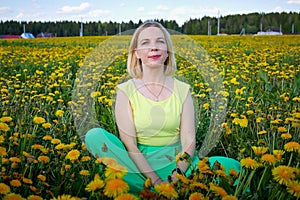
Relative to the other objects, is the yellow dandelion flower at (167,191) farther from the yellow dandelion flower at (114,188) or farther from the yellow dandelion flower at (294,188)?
the yellow dandelion flower at (294,188)

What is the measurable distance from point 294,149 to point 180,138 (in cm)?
63

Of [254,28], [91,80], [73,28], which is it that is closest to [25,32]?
[73,28]

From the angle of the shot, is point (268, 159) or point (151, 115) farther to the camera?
point (151, 115)

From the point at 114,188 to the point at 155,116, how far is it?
871 millimetres

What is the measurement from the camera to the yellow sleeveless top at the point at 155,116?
1914 millimetres

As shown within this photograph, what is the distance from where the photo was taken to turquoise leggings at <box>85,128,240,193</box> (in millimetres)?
1778

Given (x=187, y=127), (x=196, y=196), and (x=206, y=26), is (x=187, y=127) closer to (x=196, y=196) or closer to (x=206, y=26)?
(x=196, y=196)

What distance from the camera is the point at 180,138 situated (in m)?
2.00

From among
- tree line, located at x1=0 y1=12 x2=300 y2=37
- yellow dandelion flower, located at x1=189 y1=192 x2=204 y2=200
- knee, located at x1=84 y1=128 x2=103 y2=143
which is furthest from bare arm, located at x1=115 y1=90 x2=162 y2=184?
tree line, located at x1=0 y1=12 x2=300 y2=37

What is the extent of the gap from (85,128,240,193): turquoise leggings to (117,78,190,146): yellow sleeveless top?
2.0 inches

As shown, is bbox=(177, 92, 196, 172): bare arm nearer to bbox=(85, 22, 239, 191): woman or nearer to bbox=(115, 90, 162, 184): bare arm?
bbox=(85, 22, 239, 191): woman

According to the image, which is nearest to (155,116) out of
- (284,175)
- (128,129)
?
(128,129)

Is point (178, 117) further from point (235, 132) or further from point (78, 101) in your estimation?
point (78, 101)

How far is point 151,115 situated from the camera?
1.92m
